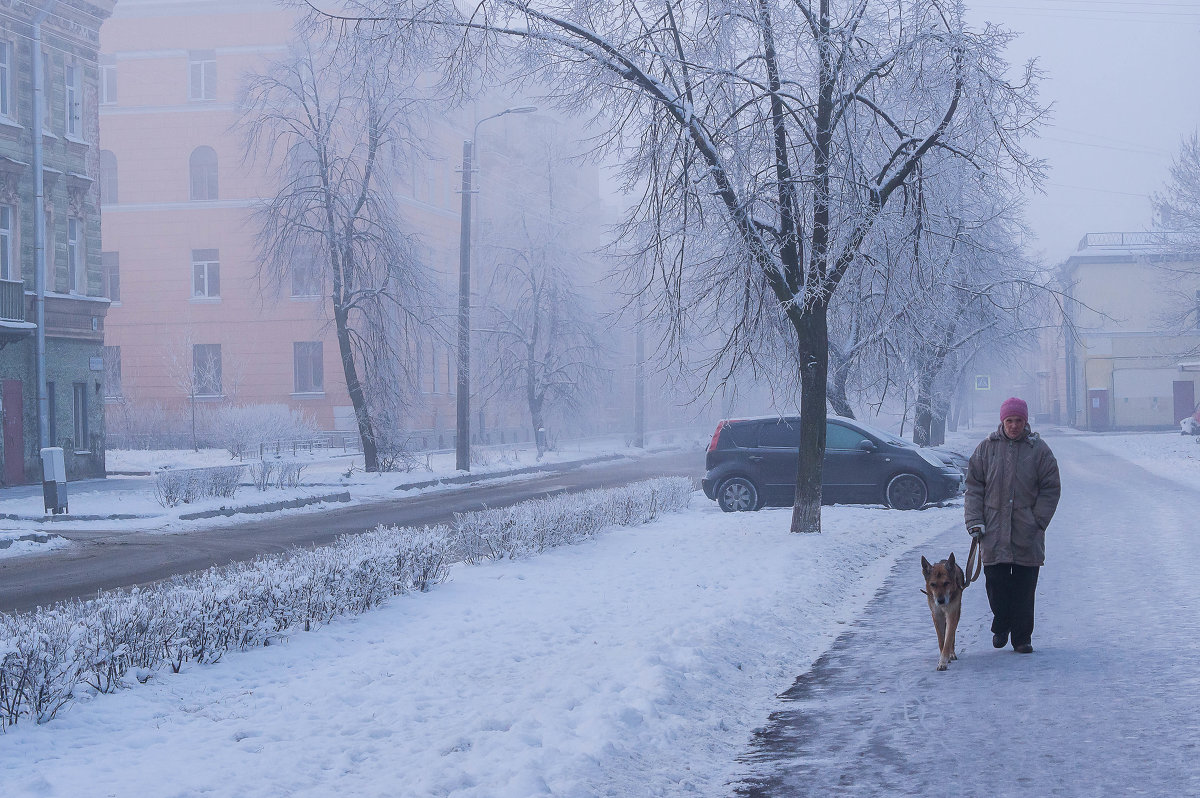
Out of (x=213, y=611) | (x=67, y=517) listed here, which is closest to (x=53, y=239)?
(x=67, y=517)

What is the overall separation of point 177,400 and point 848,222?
41179 millimetres

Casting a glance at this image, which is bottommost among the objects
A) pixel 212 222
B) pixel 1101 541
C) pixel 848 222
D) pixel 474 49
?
pixel 1101 541

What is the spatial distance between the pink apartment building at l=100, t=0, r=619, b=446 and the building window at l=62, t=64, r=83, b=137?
19.5 meters

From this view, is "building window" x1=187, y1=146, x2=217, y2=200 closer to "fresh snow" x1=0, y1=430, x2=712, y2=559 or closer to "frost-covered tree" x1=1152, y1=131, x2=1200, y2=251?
"fresh snow" x1=0, y1=430, x2=712, y2=559

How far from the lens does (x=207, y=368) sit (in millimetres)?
49750

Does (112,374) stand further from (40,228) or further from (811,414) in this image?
(811,414)

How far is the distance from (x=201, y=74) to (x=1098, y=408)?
55.3 m

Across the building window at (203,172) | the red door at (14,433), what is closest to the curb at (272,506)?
the red door at (14,433)

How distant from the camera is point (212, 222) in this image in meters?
51.0

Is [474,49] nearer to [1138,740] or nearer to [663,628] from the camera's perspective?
[663,628]

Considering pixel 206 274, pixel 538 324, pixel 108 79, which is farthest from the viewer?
pixel 108 79

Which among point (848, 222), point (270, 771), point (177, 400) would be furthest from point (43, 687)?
point (177, 400)

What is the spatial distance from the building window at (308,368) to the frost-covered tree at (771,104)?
1441 inches

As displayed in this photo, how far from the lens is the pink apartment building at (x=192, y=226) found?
50219mm
